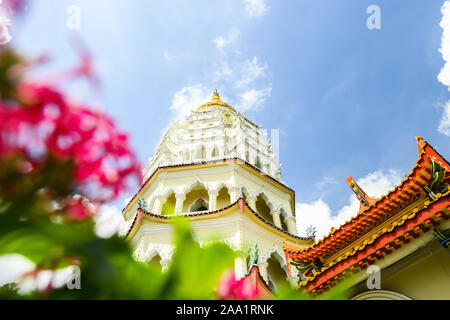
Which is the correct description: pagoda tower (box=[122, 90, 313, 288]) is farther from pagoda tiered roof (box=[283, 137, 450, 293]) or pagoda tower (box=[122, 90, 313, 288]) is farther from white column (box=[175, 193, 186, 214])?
pagoda tiered roof (box=[283, 137, 450, 293])

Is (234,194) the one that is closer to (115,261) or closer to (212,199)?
(212,199)

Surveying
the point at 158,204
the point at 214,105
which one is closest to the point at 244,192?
the point at 158,204

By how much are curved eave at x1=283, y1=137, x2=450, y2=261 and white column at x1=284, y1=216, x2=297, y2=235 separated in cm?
559

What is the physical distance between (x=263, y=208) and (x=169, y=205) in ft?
14.1

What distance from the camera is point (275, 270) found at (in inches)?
484

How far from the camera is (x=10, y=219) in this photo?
69 cm

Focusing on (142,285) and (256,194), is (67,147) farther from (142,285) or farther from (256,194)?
(256,194)

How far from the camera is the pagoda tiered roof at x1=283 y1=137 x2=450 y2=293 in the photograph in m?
5.45

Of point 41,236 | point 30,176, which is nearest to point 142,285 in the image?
point 41,236

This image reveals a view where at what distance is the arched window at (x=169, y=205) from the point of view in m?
13.8

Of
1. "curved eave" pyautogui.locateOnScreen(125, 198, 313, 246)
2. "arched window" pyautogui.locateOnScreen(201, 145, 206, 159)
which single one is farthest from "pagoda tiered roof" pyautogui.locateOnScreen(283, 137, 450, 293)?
"arched window" pyautogui.locateOnScreen(201, 145, 206, 159)

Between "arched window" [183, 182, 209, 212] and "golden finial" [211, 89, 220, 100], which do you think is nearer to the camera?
"arched window" [183, 182, 209, 212]

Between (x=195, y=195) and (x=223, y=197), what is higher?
(x=195, y=195)

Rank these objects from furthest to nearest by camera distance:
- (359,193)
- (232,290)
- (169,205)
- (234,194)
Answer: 1. (169,205)
2. (234,194)
3. (359,193)
4. (232,290)
